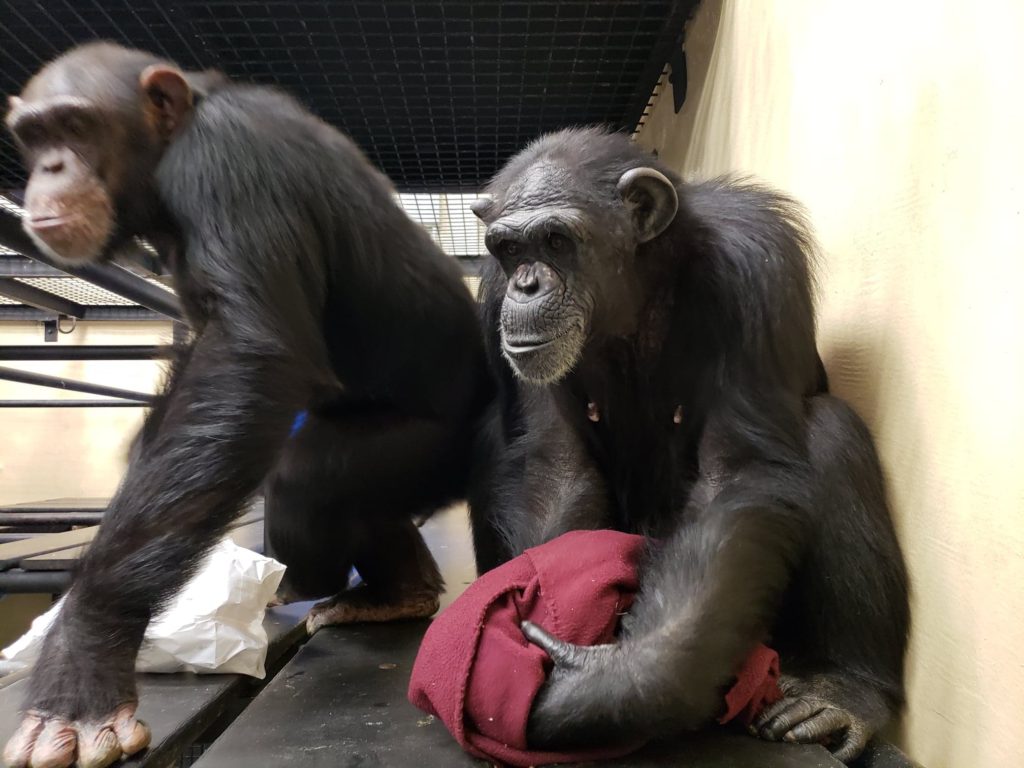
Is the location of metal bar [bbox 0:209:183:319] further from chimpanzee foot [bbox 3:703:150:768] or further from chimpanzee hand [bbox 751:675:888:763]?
chimpanzee hand [bbox 751:675:888:763]

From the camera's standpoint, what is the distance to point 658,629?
4.86 feet

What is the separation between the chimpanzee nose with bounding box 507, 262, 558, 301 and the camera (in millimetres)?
1873

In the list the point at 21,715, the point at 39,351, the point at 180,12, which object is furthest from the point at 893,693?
the point at 39,351

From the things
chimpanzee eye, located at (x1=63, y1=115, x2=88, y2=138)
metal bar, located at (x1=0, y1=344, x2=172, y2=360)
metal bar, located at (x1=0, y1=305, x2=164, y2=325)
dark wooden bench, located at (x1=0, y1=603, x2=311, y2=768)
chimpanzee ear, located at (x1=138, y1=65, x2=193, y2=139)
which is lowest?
dark wooden bench, located at (x1=0, y1=603, x2=311, y2=768)

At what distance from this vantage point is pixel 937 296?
5.21ft

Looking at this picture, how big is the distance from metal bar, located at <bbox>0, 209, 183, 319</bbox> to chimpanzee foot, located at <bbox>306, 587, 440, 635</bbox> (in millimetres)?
1075

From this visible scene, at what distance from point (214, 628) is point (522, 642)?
0.94 m

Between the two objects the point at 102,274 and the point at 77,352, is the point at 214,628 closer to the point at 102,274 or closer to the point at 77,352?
the point at 102,274

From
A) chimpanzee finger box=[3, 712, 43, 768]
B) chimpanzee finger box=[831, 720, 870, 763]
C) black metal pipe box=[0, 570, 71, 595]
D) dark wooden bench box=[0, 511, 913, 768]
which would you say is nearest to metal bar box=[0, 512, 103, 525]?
black metal pipe box=[0, 570, 71, 595]

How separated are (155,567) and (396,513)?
43.0 inches

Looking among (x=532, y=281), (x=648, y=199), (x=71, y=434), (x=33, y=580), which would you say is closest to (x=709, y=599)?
(x=532, y=281)

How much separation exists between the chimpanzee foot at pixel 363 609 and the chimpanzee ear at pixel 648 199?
144 cm

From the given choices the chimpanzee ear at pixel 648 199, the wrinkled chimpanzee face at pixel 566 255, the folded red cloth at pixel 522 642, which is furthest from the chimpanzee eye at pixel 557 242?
the folded red cloth at pixel 522 642

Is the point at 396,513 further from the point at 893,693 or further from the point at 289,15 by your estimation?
the point at 289,15
